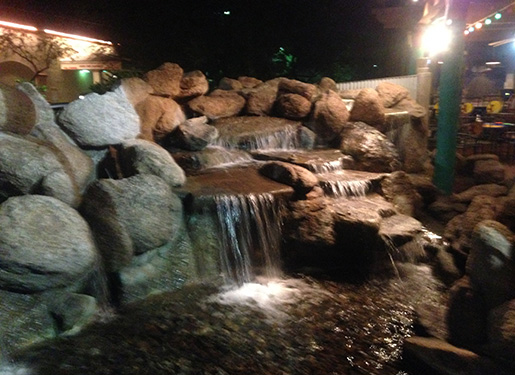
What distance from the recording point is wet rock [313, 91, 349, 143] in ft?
30.8

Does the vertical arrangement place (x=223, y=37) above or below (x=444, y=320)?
above

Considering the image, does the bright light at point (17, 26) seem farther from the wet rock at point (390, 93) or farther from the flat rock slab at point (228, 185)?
the wet rock at point (390, 93)

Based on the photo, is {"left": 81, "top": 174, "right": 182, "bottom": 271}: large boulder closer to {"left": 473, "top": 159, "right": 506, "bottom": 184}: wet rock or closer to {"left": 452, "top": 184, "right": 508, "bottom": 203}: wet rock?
{"left": 452, "top": 184, "right": 508, "bottom": 203}: wet rock

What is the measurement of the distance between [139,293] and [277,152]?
4.45 metres

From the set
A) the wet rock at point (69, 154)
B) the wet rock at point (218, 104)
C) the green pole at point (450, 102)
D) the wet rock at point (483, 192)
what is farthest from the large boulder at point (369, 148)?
the wet rock at point (69, 154)

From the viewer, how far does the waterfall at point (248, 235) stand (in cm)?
620

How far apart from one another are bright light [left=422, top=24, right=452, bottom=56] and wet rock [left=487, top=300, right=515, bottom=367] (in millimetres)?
6067

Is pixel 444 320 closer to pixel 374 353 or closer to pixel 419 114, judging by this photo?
pixel 374 353

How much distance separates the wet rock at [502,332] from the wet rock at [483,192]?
4.19 meters

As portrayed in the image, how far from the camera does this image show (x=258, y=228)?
6.31 m

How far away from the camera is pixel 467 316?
453 centimetres

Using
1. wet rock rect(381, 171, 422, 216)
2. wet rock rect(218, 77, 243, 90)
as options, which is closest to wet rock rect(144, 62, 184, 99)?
wet rock rect(218, 77, 243, 90)

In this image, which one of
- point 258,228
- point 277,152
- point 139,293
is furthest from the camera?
point 277,152

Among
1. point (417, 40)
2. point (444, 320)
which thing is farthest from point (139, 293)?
point (417, 40)
